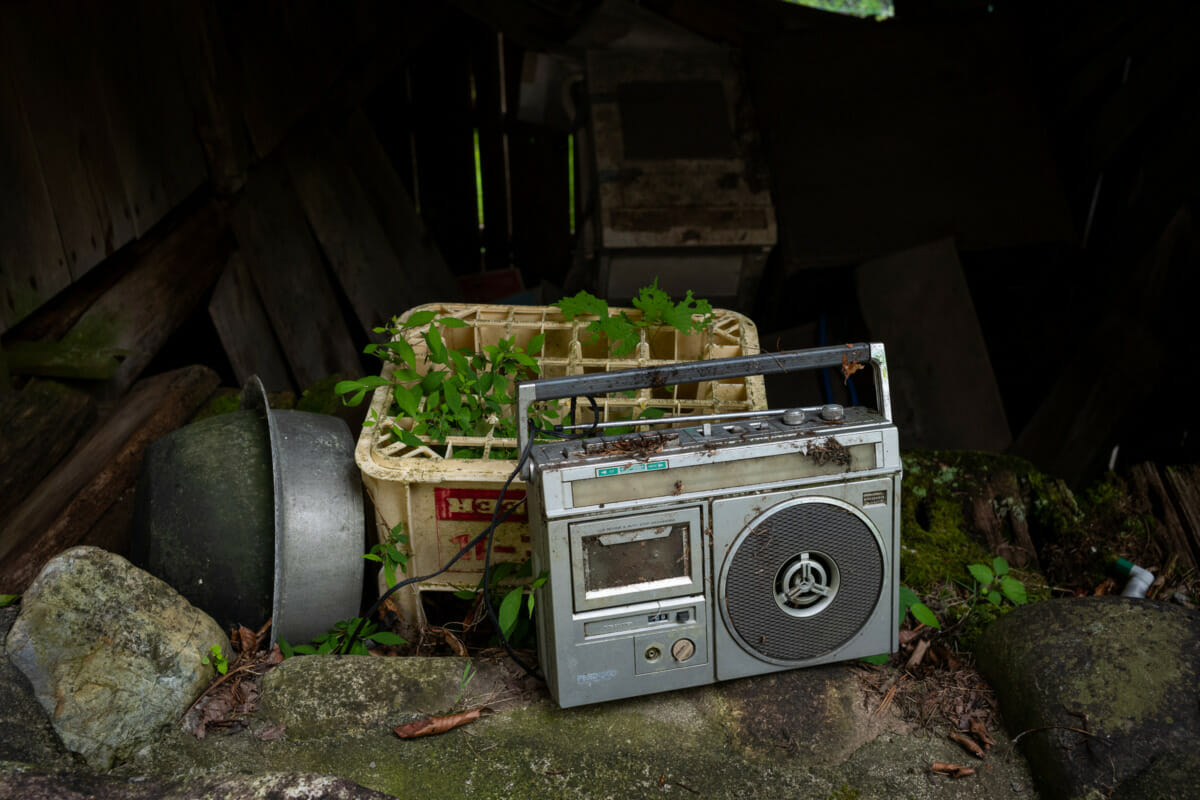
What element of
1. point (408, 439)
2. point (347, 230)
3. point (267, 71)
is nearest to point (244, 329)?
point (347, 230)

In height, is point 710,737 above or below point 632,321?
below

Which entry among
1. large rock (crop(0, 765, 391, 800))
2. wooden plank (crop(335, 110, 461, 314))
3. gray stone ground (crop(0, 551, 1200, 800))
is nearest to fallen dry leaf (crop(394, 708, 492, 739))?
gray stone ground (crop(0, 551, 1200, 800))

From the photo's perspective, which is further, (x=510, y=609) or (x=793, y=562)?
(x=510, y=609)

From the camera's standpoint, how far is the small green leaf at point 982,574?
236 cm

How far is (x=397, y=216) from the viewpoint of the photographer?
17.6 feet

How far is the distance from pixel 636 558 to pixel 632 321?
122 cm

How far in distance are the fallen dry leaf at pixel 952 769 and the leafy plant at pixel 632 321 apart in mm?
1383

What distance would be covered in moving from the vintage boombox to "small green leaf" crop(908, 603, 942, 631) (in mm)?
294

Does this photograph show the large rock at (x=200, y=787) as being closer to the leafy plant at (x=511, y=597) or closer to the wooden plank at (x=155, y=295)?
the leafy plant at (x=511, y=597)

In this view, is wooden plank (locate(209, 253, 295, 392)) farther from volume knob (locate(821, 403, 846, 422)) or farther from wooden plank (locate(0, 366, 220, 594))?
volume knob (locate(821, 403, 846, 422))

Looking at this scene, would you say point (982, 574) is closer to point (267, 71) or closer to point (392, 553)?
point (392, 553)

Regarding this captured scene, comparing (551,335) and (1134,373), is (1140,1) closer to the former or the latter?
(1134,373)

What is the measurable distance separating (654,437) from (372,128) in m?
4.32

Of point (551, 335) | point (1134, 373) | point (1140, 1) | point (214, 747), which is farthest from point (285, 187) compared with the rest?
point (1140, 1)
